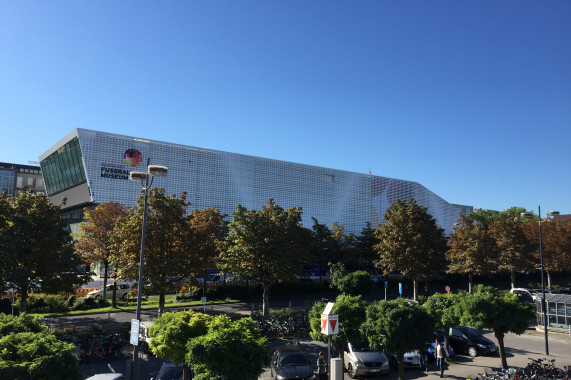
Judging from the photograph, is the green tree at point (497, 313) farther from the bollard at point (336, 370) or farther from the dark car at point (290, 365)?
the bollard at point (336, 370)

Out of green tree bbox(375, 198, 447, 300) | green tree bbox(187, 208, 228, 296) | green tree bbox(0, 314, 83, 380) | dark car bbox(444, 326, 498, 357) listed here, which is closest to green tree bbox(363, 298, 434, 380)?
dark car bbox(444, 326, 498, 357)

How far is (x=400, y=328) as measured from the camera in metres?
13.5

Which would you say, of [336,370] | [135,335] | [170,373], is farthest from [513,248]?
[135,335]

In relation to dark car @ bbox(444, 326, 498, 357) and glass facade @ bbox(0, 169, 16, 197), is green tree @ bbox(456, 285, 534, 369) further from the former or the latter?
glass facade @ bbox(0, 169, 16, 197)

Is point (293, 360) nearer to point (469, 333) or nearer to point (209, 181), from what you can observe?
point (469, 333)

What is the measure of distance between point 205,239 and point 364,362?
1694 cm

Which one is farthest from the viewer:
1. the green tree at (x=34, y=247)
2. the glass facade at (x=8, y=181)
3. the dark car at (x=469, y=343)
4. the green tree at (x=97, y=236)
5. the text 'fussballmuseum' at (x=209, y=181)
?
the glass facade at (x=8, y=181)

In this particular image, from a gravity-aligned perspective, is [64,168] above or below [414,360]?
above

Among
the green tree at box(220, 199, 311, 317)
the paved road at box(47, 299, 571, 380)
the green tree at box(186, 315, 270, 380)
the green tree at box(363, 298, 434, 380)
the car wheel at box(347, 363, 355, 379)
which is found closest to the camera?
the green tree at box(186, 315, 270, 380)

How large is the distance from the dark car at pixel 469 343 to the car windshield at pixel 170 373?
587 inches

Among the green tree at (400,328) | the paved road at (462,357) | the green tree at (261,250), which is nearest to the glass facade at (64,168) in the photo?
the paved road at (462,357)

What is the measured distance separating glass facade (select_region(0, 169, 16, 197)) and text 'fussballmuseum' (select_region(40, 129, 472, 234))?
106ft

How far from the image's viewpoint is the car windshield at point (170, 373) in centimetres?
1382

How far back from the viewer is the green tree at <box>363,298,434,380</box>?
13523 mm
